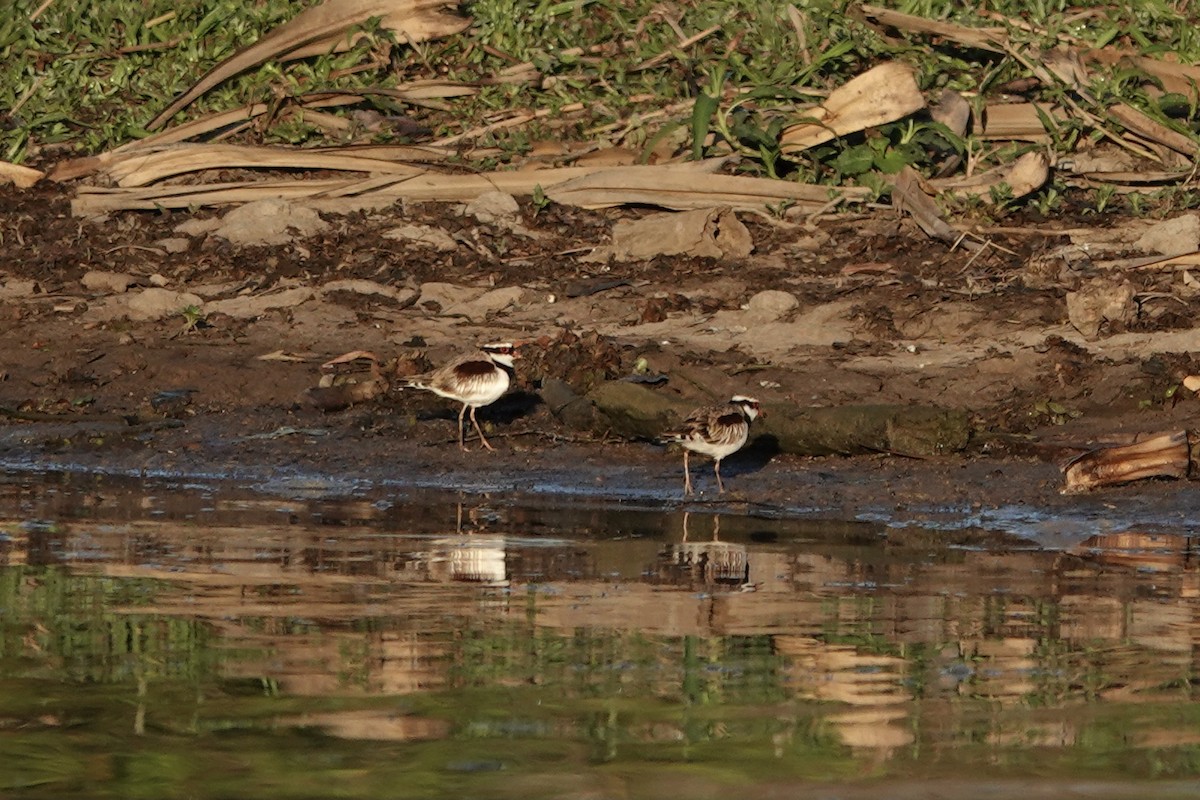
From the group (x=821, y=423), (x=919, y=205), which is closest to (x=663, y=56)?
(x=919, y=205)

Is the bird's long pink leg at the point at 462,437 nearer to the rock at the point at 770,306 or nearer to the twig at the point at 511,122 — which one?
the rock at the point at 770,306

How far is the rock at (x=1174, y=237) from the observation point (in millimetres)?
12703

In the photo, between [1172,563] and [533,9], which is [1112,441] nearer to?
[1172,563]

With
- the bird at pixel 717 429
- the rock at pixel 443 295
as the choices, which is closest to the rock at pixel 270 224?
the rock at pixel 443 295

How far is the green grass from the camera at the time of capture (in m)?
14.4

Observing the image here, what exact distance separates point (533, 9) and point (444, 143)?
6.57 feet

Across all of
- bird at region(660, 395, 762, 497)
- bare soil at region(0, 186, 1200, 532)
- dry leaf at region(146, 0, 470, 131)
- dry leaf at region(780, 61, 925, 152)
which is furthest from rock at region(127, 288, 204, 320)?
bird at region(660, 395, 762, 497)

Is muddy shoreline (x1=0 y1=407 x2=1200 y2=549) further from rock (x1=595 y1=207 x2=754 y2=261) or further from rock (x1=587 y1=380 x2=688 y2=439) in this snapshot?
rock (x1=595 y1=207 x2=754 y2=261)

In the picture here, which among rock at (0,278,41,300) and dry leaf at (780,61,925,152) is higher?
dry leaf at (780,61,925,152)

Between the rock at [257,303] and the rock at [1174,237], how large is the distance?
543 cm

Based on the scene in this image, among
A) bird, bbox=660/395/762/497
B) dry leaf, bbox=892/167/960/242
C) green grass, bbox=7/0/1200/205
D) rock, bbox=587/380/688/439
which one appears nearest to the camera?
bird, bbox=660/395/762/497

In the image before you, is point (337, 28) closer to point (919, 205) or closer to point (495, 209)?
point (495, 209)

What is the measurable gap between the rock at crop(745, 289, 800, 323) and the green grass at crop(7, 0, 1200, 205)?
5.58 feet

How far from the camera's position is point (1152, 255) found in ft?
41.9
